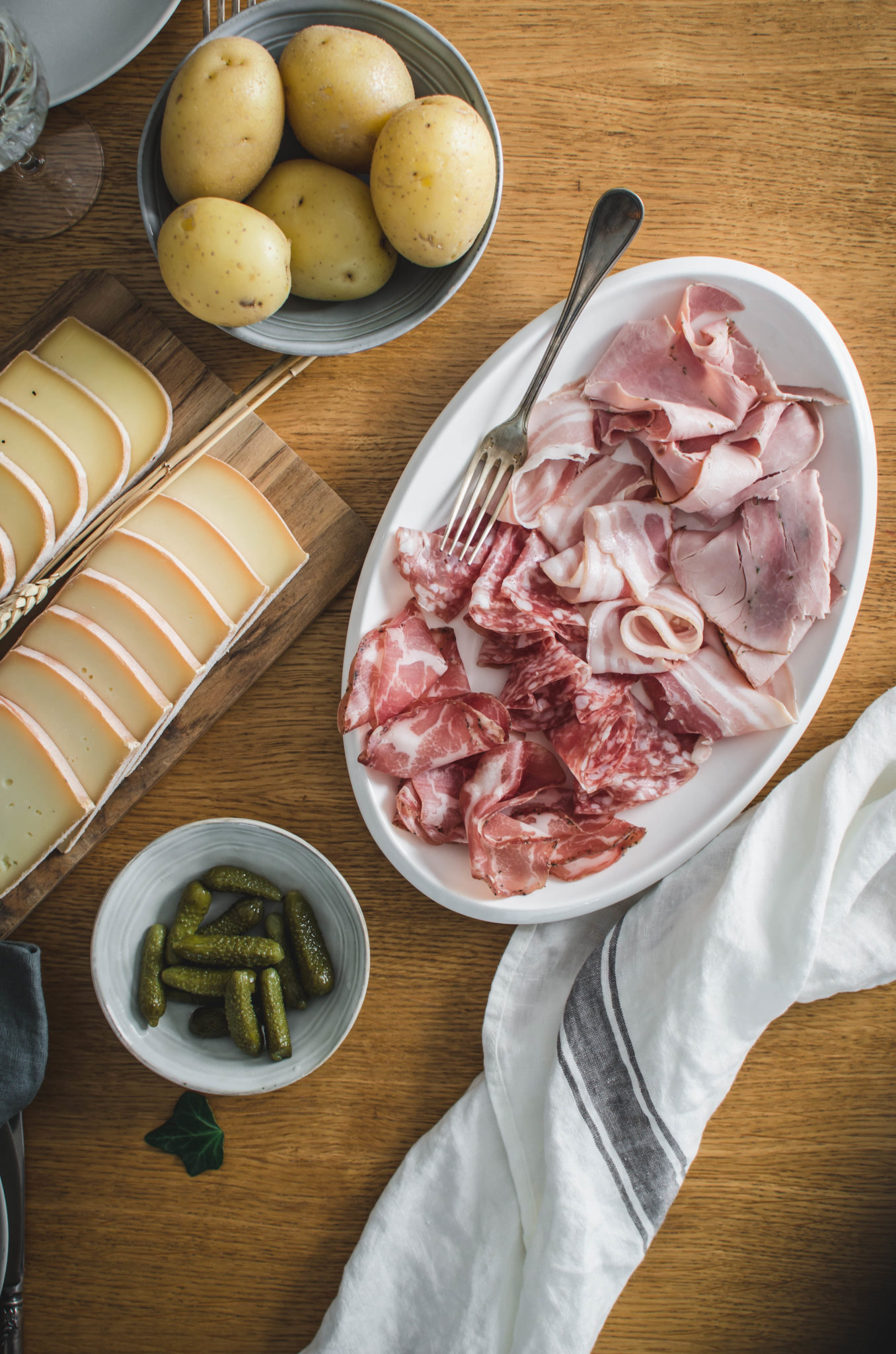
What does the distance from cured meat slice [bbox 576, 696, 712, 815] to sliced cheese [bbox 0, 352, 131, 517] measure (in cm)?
77

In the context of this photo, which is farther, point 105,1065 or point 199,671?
point 105,1065

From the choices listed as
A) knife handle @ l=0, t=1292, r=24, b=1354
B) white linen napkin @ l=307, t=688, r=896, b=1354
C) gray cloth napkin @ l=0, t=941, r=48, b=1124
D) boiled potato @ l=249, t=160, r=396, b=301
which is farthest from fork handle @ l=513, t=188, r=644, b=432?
knife handle @ l=0, t=1292, r=24, b=1354

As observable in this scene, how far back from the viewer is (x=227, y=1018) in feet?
3.47

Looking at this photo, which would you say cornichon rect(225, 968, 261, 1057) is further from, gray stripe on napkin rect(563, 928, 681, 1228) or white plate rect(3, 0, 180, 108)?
white plate rect(3, 0, 180, 108)

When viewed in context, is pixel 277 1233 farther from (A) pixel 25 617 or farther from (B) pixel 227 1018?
(A) pixel 25 617

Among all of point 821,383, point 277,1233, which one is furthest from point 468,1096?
point 821,383

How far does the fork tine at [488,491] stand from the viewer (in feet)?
3.55

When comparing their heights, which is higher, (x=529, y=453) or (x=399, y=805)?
(x=529, y=453)

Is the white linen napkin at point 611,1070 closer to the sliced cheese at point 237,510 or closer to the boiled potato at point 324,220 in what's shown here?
the sliced cheese at point 237,510

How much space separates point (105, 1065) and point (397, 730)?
0.65 meters

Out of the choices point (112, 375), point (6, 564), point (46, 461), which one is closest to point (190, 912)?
point (6, 564)

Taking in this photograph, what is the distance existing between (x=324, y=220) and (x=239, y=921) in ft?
2.92

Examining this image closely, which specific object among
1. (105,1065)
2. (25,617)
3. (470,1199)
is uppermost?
(25,617)

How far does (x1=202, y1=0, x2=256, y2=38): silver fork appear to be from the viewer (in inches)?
38.7
